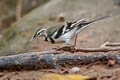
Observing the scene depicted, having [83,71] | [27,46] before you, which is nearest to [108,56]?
[83,71]

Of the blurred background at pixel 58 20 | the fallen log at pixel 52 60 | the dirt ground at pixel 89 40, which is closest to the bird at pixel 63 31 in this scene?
the dirt ground at pixel 89 40

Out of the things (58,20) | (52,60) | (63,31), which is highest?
(58,20)

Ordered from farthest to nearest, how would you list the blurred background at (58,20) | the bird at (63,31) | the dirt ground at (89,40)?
the blurred background at (58,20) < the bird at (63,31) < the dirt ground at (89,40)

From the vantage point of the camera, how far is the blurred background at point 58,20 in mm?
11523

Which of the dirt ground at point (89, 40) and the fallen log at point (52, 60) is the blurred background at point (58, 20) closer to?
the dirt ground at point (89, 40)

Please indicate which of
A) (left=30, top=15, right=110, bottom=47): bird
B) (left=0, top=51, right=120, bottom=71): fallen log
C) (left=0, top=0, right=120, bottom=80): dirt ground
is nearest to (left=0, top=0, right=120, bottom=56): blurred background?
(left=0, top=0, right=120, bottom=80): dirt ground

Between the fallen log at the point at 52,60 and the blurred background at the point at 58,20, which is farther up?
the blurred background at the point at 58,20

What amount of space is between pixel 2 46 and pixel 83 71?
5935 millimetres

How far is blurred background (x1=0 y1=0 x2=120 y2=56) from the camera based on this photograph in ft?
37.8

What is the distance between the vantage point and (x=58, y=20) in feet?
44.7

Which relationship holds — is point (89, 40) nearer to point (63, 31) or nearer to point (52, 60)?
point (63, 31)

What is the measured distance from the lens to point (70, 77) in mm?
5574

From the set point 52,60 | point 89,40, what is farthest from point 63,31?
point 89,40

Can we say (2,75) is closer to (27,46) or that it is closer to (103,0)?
(27,46)
